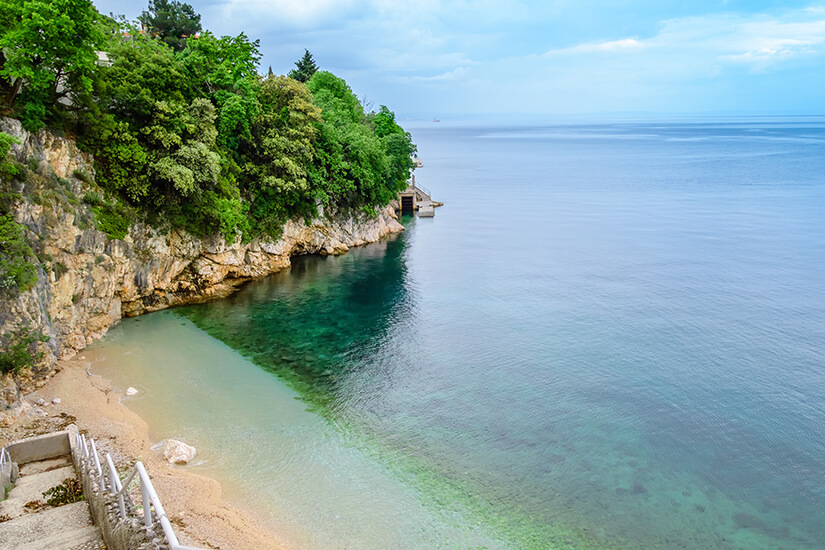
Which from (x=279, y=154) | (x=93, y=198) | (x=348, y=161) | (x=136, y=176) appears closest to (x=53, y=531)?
(x=93, y=198)

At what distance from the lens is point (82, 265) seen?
996 inches

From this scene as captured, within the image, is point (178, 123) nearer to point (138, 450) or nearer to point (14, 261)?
point (14, 261)

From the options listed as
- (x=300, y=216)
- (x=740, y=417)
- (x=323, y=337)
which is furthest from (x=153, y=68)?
(x=740, y=417)

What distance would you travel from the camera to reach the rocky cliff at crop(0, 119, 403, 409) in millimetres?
21875

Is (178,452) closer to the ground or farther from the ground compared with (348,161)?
closer to the ground

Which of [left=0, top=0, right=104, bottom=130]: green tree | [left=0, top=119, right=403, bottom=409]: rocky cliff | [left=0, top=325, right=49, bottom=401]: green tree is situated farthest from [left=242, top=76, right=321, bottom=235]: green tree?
[left=0, top=325, right=49, bottom=401]: green tree

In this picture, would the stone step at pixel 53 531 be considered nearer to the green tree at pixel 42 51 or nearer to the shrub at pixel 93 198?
the shrub at pixel 93 198

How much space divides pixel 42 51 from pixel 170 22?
34.5 metres

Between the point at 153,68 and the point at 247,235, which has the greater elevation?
the point at 153,68

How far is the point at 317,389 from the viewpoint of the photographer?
77.7 ft

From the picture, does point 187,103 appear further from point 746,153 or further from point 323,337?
point 746,153

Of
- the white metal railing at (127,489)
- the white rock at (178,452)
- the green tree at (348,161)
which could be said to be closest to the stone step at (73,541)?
the white metal railing at (127,489)

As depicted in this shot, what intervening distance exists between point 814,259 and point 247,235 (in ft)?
149

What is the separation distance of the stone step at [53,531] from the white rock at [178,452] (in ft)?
18.4
